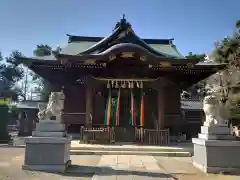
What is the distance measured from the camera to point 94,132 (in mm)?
10766

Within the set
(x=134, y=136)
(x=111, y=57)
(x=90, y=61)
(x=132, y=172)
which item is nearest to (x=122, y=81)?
(x=111, y=57)

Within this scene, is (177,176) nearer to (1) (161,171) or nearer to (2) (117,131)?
(1) (161,171)

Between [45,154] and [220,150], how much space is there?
4.39 m

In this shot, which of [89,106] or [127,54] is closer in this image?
[127,54]

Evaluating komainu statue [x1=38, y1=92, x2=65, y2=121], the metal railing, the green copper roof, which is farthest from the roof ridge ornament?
komainu statue [x1=38, y1=92, x2=65, y2=121]

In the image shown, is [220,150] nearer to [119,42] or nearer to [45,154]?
[45,154]

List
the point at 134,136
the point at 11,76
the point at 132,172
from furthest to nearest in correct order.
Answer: the point at 11,76 → the point at 134,136 → the point at 132,172

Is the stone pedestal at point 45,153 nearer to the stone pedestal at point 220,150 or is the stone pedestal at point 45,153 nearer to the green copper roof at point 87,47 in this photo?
the stone pedestal at point 220,150

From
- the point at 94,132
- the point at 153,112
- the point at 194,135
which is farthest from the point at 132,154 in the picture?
the point at 194,135

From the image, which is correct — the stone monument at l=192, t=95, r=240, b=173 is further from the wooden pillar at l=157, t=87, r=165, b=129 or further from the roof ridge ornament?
the roof ridge ornament

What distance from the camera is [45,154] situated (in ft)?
18.8

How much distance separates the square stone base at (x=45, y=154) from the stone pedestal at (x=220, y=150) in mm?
3620

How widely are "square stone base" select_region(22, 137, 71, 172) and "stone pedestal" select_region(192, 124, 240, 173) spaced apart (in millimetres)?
3620

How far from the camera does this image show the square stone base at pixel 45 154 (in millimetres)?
5730
